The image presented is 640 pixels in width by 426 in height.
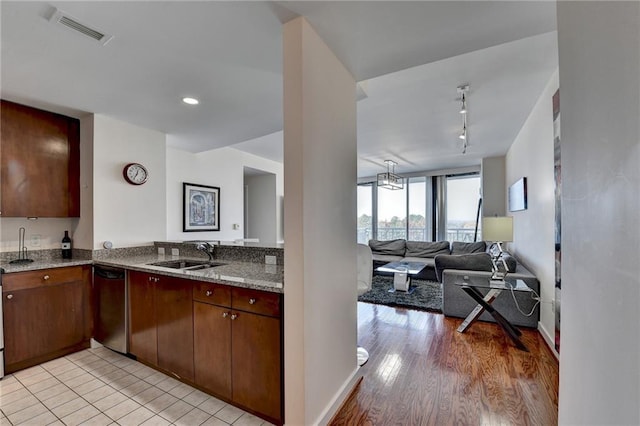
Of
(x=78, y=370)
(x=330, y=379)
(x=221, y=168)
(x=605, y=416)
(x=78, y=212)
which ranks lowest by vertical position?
(x=78, y=370)

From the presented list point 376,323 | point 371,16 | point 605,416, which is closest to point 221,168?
point 376,323

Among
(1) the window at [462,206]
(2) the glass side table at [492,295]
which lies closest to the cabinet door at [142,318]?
(2) the glass side table at [492,295]

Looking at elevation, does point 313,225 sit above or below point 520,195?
below

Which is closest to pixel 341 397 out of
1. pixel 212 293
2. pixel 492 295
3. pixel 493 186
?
pixel 212 293

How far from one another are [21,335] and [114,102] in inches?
85.3

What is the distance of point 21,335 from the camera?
2322mm

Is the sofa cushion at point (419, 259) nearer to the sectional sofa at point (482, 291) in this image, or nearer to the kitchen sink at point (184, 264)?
the sectional sofa at point (482, 291)

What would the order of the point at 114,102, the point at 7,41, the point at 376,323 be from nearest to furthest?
1. the point at 7,41
2. the point at 114,102
3. the point at 376,323

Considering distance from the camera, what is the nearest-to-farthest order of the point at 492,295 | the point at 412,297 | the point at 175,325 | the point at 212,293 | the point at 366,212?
the point at 212,293 → the point at 175,325 → the point at 492,295 → the point at 412,297 → the point at 366,212

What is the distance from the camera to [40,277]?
2.43 meters

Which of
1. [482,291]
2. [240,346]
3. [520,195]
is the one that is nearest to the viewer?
[240,346]

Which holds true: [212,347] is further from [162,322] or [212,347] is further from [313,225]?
[313,225]

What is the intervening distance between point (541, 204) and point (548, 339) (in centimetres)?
137

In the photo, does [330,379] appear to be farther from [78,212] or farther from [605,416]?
[78,212]
